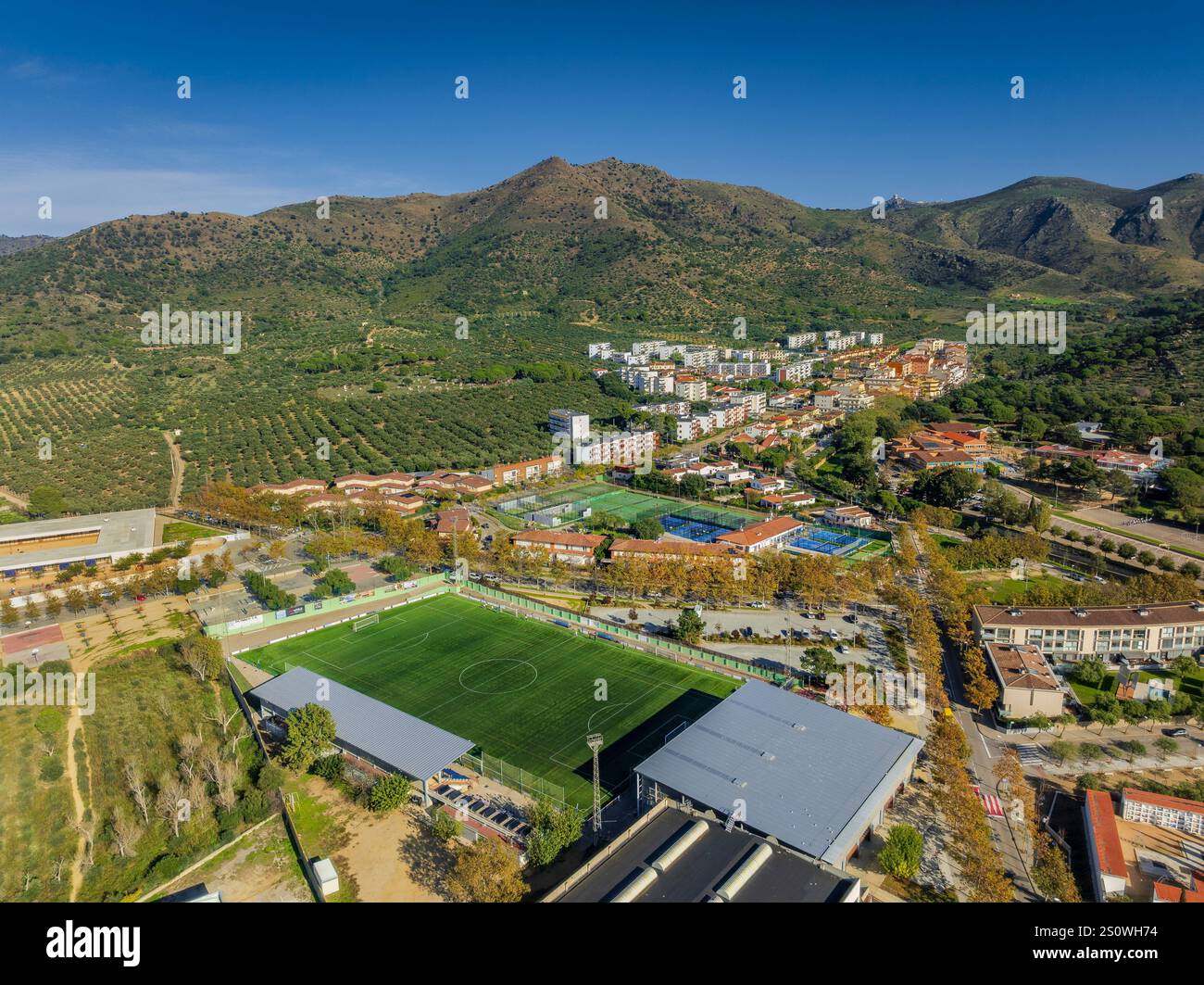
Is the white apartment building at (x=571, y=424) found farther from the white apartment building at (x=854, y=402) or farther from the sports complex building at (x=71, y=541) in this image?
the sports complex building at (x=71, y=541)

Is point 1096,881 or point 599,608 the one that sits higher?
point 599,608

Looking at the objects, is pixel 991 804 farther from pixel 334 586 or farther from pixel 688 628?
pixel 334 586

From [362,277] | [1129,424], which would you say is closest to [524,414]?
[1129,424]

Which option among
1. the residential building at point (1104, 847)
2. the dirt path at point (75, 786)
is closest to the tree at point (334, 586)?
the dirt path at point (75, 786)

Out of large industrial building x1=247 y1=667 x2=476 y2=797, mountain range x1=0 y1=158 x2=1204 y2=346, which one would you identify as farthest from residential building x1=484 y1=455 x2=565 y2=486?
mountain range x1=0 y1=158 x2=1204 y2=346

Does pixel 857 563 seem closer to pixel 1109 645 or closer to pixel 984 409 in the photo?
pixel 1109 645

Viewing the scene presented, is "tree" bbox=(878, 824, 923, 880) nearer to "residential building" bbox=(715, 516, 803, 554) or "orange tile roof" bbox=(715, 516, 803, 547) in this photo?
"residential building" bbox=(715, 516, 803, 554)
